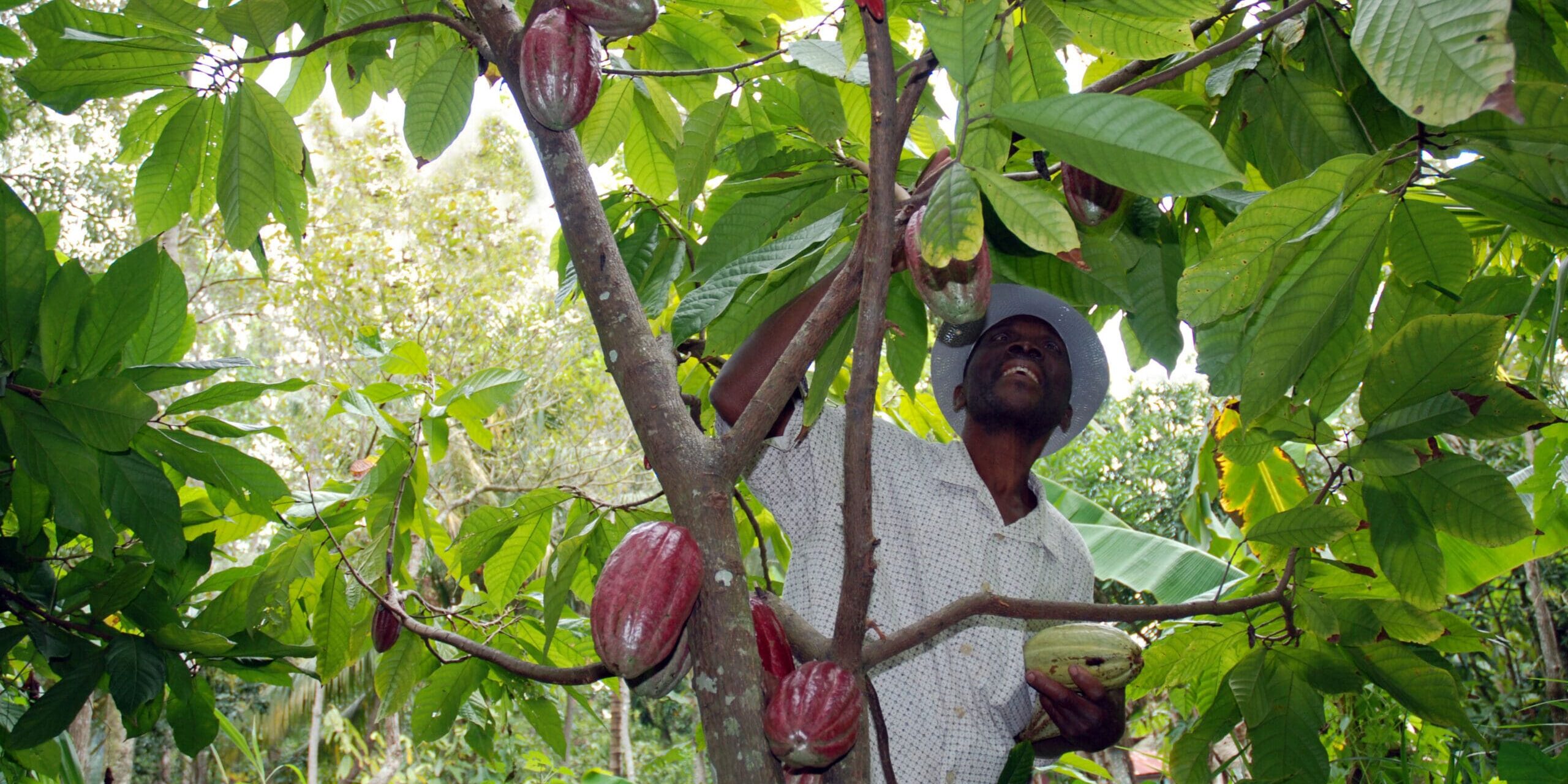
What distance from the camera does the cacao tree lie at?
2.45 feet

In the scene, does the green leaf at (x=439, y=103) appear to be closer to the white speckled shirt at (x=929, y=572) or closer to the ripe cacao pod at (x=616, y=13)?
the ripe cacao pod at (x=616, y=13)

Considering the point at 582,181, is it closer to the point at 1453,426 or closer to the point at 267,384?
the point at 267,384

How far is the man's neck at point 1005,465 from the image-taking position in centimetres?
197

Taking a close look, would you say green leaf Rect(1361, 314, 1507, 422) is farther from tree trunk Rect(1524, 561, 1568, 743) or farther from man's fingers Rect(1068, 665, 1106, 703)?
tree trunk Rect(1524, 561, 1568, 743)

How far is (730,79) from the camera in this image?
144cm

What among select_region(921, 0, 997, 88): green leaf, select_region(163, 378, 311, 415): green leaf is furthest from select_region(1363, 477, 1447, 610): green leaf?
select_region(163, 378, 311, 415): green leaf

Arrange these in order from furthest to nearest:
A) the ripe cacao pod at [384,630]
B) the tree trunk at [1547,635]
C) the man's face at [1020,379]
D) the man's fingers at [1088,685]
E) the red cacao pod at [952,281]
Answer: the tree trunk at [1547,635], the man's face at [1020,379], the ripe cacao pod at [384,630], the man's fingers at [1088,685], the red cacao pod at [952,281]

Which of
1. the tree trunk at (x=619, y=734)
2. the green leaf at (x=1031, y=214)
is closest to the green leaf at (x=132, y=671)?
the green leaf at (x=1031, y=214)

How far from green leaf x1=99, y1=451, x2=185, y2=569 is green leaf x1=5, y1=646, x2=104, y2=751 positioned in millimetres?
217

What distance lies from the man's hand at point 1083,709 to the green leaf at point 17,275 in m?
1.11

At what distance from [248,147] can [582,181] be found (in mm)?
469

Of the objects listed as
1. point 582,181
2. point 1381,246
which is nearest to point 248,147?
point 582,181

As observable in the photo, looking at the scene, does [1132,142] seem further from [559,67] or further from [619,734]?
[619,734]

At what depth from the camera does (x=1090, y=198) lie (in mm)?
979
